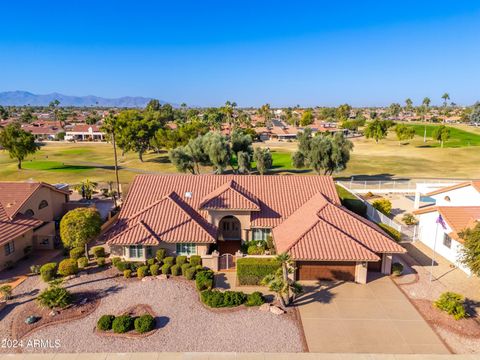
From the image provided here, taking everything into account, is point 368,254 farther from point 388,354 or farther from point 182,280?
point 182,280

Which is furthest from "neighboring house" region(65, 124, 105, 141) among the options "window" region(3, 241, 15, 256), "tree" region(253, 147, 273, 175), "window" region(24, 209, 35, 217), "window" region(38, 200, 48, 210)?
"window" region(3, 241, 15, 256)

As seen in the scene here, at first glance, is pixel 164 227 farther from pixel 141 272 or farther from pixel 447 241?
pixel 447 241

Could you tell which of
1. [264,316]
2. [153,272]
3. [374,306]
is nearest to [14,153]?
[153,272]

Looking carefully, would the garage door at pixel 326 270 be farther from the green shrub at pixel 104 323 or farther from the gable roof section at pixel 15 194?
the gable roof section at pixel 15 194

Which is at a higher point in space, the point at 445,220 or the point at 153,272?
the point at 445,220

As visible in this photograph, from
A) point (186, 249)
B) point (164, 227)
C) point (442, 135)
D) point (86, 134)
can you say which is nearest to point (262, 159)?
point (164, 227)

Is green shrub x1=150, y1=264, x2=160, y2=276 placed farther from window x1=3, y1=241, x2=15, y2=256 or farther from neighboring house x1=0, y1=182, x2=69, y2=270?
window x1=3, y1=241, x2=15, y2=256
